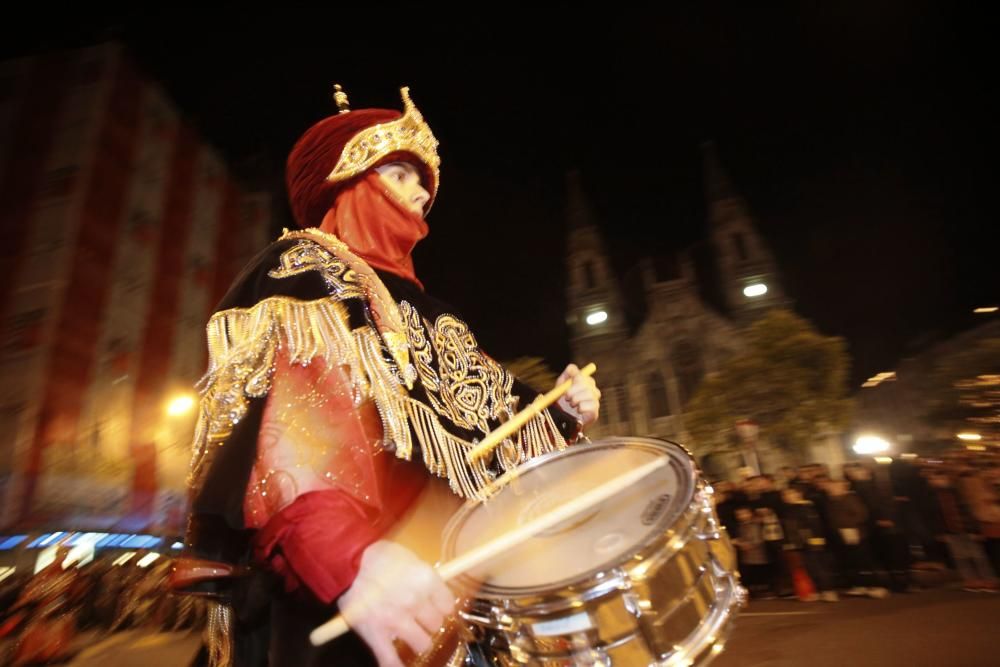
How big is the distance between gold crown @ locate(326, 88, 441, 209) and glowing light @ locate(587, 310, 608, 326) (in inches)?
1919

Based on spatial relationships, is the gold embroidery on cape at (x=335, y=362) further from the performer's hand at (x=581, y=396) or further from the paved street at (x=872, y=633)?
the paved street at (x=872, y=633)

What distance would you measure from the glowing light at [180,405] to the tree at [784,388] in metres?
27.2

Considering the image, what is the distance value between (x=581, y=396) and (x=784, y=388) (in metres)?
33.6

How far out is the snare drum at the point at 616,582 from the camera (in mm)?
1262

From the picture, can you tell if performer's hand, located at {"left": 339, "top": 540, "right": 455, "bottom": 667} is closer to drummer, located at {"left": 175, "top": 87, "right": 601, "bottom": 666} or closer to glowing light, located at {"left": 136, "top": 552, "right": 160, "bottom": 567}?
drummer, located at {"left": 175, "top": 87, "right": 601, "bottom": 666}

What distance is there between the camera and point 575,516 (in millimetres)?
1552

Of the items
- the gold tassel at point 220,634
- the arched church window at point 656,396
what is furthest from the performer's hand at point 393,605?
the arched church window at point 656,396

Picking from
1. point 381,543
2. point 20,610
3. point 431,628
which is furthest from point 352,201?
point 20,610

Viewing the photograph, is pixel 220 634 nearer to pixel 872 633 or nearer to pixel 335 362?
pixel 335 362

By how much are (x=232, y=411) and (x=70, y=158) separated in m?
24.4

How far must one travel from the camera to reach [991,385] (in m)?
14.4

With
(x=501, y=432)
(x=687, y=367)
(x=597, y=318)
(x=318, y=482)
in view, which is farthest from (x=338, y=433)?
(x=597, y=318)

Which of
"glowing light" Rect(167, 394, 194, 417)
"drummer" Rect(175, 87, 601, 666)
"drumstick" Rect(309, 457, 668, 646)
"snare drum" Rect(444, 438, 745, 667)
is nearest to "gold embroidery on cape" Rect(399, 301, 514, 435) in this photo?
"drummer" Rect(175, 87, 601, 666)

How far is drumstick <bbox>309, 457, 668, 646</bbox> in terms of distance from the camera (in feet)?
3.83
